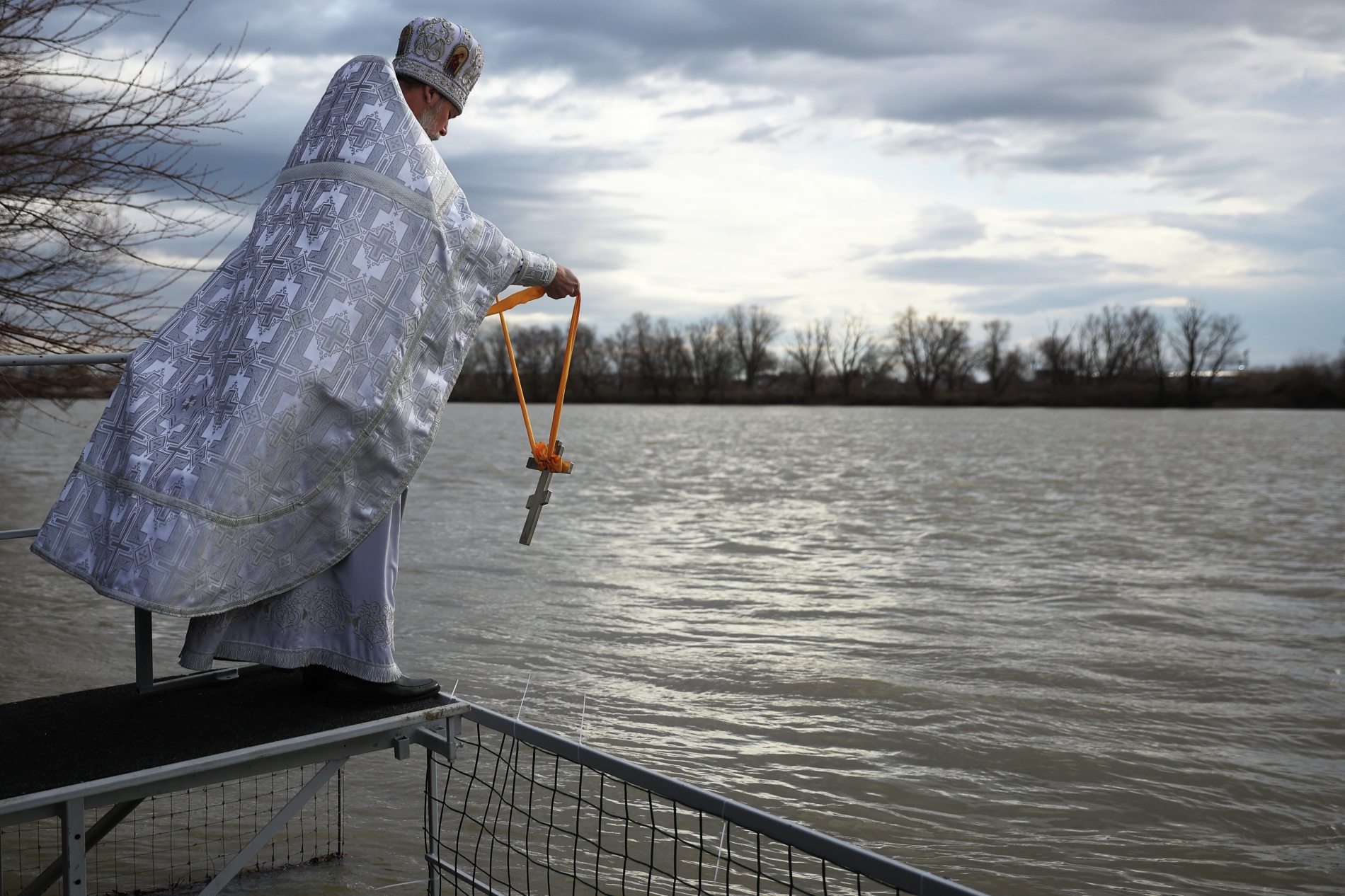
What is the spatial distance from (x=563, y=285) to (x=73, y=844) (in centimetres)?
195

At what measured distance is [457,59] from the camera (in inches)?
122

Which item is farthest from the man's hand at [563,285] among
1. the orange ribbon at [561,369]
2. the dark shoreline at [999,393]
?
the dark shoreline at [999,393]

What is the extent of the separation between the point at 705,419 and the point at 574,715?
65.3 meters

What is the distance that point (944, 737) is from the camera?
609 cm

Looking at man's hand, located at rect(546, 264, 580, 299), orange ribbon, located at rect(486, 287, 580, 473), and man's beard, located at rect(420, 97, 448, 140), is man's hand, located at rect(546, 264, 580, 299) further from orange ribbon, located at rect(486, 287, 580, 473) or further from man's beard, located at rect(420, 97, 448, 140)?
man's beard, located at rect(420, 97, 448, 140)

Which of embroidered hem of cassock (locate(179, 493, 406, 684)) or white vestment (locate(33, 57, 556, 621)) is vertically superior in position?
white vestment (locate(33, 57, 556, 621))

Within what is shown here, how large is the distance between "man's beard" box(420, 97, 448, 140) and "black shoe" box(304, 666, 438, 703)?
5.35 feet

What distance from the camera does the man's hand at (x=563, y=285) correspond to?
3277 mm

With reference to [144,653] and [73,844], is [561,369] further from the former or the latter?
[73,844]

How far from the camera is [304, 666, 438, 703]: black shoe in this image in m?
3.02

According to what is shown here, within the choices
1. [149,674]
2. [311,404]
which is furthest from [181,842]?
[311,404]

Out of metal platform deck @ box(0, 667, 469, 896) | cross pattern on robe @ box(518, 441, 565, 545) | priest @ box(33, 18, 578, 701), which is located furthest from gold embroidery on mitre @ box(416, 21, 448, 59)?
metal platform deck @ box(0, 667, 469, 896)

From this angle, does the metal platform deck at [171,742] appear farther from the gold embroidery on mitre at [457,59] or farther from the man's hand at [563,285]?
the gold embroidery on mitre at [457,59]

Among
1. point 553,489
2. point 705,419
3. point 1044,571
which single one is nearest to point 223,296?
point 1044,571
